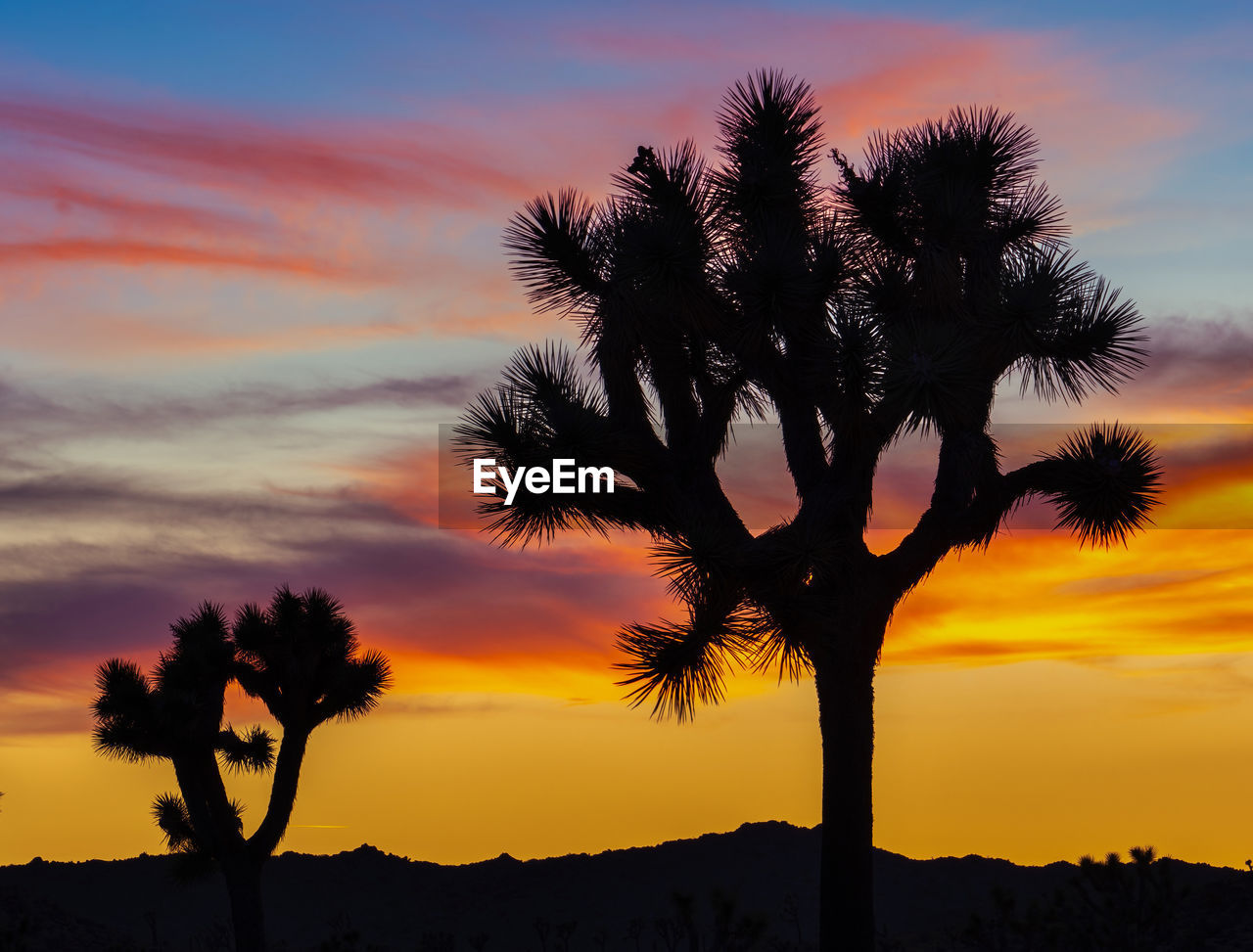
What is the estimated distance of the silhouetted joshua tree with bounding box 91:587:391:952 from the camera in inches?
752

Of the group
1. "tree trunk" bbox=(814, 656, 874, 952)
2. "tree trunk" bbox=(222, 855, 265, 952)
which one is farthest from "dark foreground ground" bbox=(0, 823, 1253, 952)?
"tree trunk" bbox=(814, 656, 874, 952)

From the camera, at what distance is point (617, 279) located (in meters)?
12.8

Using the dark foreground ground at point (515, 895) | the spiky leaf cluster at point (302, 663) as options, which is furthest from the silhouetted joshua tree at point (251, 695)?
the dark foreground ground at point (515, 895)

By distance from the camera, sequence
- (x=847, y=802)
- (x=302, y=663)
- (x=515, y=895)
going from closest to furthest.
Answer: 1. (x=847, y=802)
2. (x=302, y=663)
3. (x=515, y=895)

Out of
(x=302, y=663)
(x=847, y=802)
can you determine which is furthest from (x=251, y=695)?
(x=847, y=802)

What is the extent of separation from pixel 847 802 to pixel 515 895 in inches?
960

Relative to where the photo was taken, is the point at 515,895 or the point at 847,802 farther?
the point at 515,895

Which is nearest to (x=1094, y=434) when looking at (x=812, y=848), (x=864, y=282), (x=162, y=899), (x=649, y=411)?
(x=864, y=282)

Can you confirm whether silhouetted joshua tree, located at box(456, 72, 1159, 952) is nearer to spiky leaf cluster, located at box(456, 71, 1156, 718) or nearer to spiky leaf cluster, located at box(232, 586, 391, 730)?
spiky leaf cluster, located at box(456, 71, 1156, 718)

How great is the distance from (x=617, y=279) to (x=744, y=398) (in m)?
2.00

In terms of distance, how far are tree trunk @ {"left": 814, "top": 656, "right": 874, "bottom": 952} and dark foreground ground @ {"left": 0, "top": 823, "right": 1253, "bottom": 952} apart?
12.6m

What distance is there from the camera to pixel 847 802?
12.9 m

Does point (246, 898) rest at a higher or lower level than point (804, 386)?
lower

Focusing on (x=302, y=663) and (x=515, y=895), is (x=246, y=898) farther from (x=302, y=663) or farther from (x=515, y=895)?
(x=515, y=895)
